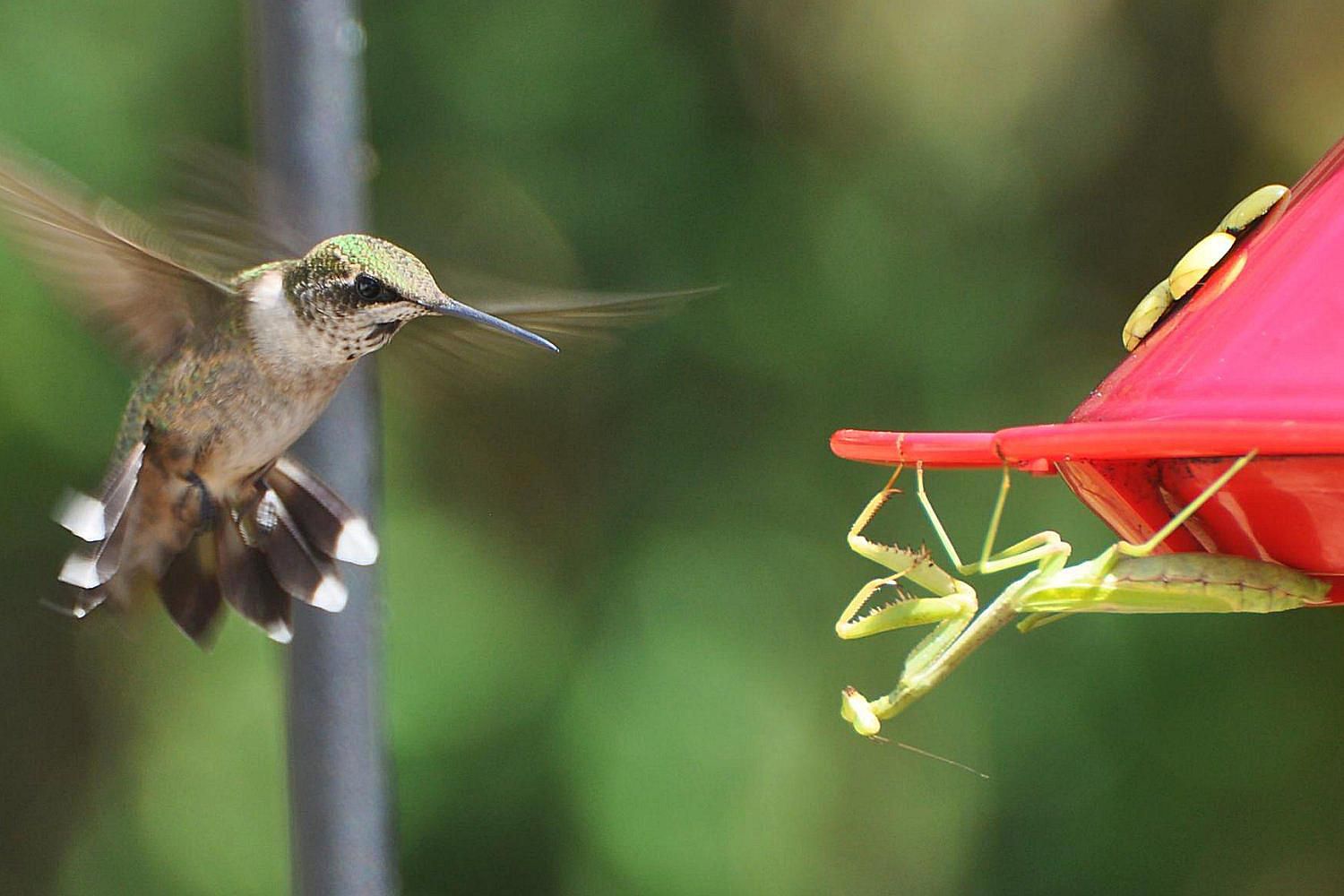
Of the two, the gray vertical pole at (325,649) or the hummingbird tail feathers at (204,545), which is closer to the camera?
the gray vertical pole at (325,649)

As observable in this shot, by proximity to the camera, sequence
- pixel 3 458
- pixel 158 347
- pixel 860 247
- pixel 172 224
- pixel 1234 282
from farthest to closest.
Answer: pixel 860 247
pixel 3 458
pixel 158 347
pixel 172 224
pixel 1234 282

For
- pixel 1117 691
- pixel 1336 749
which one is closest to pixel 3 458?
pixel 1117 691

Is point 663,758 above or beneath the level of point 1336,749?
above

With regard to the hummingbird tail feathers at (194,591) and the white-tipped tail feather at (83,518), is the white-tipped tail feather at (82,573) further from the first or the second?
the hummingbird tail feathers at (194,591)

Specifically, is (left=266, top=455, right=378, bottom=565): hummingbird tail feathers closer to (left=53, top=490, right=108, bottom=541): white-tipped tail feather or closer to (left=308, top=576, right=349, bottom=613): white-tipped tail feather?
(left=308, top=576, right=349, bottom=613): white-tipped tail feather

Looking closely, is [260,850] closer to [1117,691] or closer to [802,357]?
[802,357]

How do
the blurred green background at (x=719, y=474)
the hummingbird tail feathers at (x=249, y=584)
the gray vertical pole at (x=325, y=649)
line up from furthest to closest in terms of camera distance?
the blurred green background at (x=719, y=474) → the hummingbird tail feathers at (x=249, y=584) → the gray vertical pole at (x=325, y=649)

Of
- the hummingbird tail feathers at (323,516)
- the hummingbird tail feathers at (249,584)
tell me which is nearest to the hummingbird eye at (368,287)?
the hummingbird tail feathers at (323,516)

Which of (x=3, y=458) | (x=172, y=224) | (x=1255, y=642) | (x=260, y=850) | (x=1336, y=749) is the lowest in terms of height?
(x=1336, y=749)
